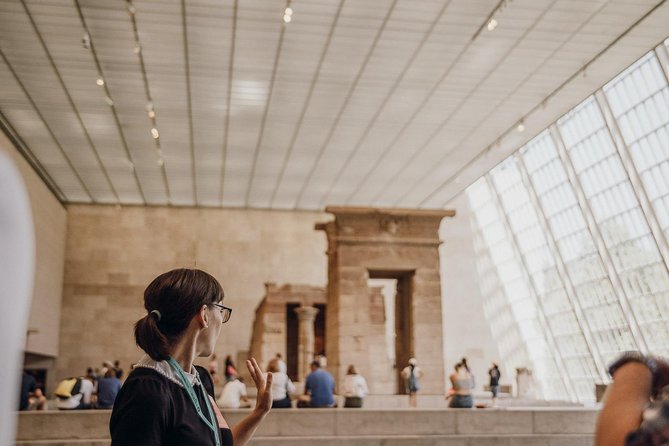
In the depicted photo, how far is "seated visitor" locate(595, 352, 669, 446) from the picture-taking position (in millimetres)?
1735

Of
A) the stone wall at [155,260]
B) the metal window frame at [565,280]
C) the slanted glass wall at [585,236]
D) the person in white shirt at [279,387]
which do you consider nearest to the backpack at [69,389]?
the person in white shirt at [279,387]

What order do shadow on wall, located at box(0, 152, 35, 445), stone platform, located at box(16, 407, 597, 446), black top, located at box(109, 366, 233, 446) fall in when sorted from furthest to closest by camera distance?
stone platform, located at box(16, 407, 597, 446)
black top, located at box(109, 366, 233, 446)
shadow on wall, located at box(0, 152, 35, 445)

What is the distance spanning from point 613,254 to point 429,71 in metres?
10.9

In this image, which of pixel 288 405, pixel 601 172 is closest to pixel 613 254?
pixel 601 172

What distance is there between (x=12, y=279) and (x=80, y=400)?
15.4 m

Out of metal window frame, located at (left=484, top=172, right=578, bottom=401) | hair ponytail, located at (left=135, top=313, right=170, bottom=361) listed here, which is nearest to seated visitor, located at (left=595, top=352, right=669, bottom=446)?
hair ponytail, located at (left=135, top=313, right=170, bottom=361)

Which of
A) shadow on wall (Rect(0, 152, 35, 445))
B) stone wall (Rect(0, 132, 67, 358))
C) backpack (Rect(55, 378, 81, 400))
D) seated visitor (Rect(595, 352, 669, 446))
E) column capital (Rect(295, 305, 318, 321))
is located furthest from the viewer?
stone wall (Rect(0, 132, 67, 358))

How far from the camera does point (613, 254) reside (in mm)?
27750

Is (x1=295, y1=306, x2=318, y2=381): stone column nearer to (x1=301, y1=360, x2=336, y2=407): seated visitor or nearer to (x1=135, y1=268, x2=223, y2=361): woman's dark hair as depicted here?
(x1=301, y1=360, x2=336, y2=407): seated visitor

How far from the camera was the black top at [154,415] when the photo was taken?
2074 mm

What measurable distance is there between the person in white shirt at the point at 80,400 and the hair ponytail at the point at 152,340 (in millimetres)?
12272

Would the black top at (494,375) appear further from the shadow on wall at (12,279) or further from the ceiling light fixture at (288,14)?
the shadow on wall at (12,279)

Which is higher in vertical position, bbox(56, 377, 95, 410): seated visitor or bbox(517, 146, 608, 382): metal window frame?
bbox(517, 146, 608, 382): metal window frame

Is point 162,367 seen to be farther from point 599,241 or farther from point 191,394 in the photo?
point 599,241
